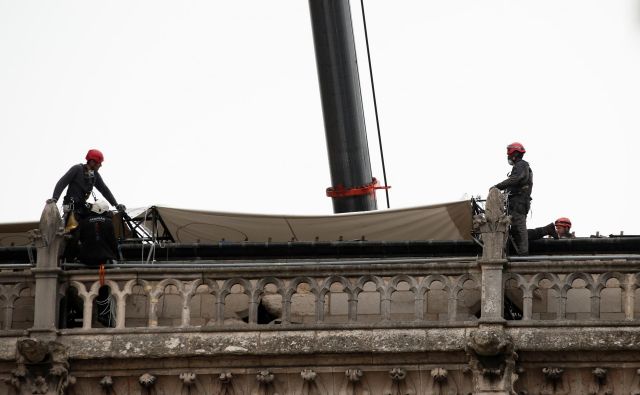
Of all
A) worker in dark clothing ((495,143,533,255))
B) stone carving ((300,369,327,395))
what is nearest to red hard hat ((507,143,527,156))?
worker in dark clothing ((495,143,533,255))

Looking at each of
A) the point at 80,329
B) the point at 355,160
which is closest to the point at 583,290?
the point at 80,329

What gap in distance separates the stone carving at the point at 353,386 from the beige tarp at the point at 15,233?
6.94m

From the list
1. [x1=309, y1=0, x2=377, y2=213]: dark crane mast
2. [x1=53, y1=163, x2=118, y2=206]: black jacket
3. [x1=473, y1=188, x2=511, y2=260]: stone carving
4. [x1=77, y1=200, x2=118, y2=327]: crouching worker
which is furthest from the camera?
[x1=309, y1=0, x2=377, y2=213]: dark crane mast

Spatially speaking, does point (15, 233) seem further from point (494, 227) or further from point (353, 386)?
point (494, 227)

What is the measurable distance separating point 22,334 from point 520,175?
7912mm

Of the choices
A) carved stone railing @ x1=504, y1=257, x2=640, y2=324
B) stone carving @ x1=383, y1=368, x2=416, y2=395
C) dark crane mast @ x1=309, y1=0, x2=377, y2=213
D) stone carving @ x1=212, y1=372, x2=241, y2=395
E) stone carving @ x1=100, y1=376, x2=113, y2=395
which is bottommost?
stone carving @ x1=383, y1=368, x2=416, y2=395

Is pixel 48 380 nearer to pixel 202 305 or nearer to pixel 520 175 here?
pixel 202 305

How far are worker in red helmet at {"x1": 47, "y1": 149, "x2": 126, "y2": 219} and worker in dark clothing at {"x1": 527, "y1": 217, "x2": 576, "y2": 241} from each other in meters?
6.62

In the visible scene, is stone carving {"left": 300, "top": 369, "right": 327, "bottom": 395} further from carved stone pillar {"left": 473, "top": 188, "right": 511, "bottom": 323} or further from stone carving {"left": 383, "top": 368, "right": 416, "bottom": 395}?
carved stone pillar {"left": 473, "top": 188, "right": 511, "bottom": 323}

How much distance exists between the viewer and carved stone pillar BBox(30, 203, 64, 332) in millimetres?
38219

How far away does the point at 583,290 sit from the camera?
128ft

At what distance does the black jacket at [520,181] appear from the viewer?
39656mm

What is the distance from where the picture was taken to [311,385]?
3781cm

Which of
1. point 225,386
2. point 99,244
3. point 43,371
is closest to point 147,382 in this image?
point 225,386
